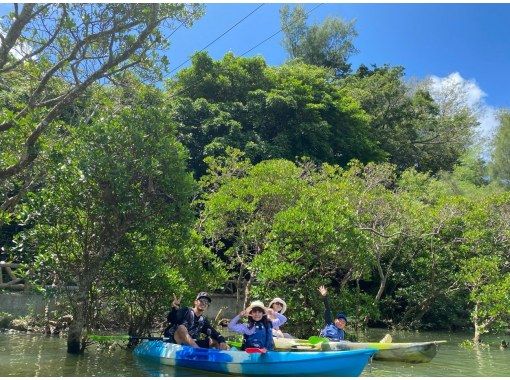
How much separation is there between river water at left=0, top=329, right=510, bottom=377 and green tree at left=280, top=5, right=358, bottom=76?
26.1m

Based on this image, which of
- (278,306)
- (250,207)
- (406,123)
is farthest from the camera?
(406,123)

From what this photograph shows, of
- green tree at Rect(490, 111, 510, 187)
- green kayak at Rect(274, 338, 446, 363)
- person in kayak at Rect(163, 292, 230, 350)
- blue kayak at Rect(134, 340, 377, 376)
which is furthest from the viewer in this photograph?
green tree at Rect(490, 111, 510, 187)

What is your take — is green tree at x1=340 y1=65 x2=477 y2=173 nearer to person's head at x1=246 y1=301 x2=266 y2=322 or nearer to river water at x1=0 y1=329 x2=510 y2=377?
river water at x1=0 y1=329 x2=510 y2=377

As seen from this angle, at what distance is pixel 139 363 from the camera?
10.3m

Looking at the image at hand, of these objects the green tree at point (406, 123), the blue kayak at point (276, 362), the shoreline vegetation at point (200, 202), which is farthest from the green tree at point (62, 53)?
the green tree at point (406, 123)

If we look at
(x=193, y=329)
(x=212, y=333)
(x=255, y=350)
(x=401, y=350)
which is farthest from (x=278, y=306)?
(x=401, y=350)

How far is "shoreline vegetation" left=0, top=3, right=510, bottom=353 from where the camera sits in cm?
909

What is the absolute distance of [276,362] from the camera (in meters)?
8.26

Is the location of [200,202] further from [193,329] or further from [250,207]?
[193,329]

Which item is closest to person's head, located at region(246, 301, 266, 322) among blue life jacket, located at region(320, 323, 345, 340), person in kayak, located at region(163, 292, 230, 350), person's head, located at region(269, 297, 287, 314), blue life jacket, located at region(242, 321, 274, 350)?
blue life jacket, located at region(242, 321, 274, 350)

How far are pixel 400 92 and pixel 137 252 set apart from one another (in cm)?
2488

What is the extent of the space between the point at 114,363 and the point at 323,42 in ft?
101

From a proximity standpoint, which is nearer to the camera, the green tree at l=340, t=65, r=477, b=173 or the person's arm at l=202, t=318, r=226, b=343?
the person's arm at l=202, t=318, r=226, b=343

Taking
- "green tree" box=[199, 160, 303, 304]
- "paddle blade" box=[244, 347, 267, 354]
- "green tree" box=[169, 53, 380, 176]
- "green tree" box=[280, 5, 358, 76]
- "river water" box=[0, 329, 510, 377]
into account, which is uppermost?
"green tree" box=[280, 5, 358, 76]
